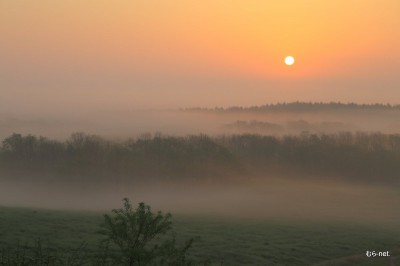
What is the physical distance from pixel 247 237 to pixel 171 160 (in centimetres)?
9944

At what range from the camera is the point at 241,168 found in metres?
158

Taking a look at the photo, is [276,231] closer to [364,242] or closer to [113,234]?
[364,242]

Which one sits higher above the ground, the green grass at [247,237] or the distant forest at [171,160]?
the distant forest at [171,160]

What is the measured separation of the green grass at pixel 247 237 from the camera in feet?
149

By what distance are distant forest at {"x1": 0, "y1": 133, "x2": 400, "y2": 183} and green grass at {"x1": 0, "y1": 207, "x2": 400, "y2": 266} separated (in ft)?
246

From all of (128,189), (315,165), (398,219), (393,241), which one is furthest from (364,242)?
(315,165)

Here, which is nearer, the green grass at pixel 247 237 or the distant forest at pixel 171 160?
the green grass at pixel 247 237

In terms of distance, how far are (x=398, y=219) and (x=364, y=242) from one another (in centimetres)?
3445

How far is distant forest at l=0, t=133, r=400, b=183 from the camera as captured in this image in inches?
5512

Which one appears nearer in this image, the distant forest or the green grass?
the green grass

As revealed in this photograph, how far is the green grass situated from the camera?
45281 mm

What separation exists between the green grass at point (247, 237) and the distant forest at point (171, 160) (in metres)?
75.0

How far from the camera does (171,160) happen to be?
512 ft

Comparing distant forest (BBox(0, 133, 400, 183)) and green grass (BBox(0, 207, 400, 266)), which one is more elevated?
distant forest (BBox(0, 133, 400, 183))
